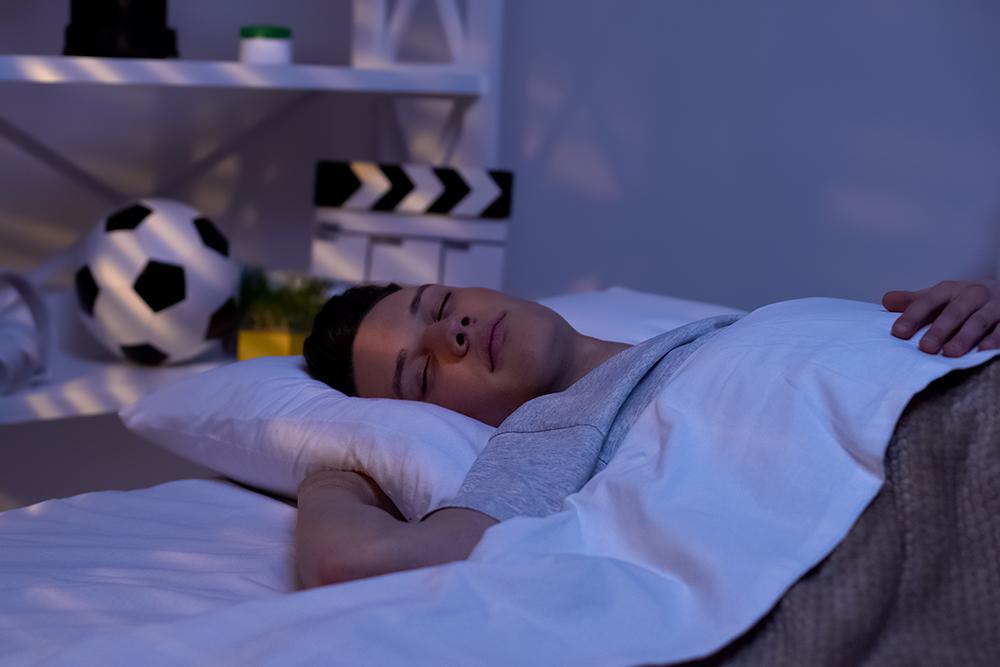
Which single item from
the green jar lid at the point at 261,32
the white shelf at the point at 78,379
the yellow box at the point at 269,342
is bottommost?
the white shelf at the point at 78,379

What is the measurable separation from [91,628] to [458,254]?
3.89ft

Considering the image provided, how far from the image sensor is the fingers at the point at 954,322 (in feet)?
2.90

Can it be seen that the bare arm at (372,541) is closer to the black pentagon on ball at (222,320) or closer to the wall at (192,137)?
the black pentagon on ball at (222,320)

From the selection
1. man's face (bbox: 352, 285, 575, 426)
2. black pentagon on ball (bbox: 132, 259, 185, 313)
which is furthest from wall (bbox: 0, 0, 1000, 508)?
man's face (bbox: 352, 285, 575, 426)

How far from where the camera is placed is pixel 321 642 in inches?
25.9

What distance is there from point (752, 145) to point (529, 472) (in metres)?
1.26

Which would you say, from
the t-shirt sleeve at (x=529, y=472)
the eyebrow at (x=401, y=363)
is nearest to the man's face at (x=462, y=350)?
the eyebrow at (x=401, y=363)

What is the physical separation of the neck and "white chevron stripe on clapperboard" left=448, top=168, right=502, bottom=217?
0.69m

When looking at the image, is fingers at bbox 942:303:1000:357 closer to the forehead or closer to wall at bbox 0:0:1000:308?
the forehead

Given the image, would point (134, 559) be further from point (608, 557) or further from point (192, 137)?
point (192, 137)

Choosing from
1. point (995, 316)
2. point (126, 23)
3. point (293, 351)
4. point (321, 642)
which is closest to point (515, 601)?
point (321, 642)

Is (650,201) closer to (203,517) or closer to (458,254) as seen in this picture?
(458,254)

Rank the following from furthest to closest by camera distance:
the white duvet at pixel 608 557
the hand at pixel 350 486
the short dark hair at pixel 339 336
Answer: the short dark hair at pixel 339 336, the hand at pixel 350 486, the white duvet at pixel 608 557

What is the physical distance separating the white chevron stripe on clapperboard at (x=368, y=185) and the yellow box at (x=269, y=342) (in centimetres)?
29
